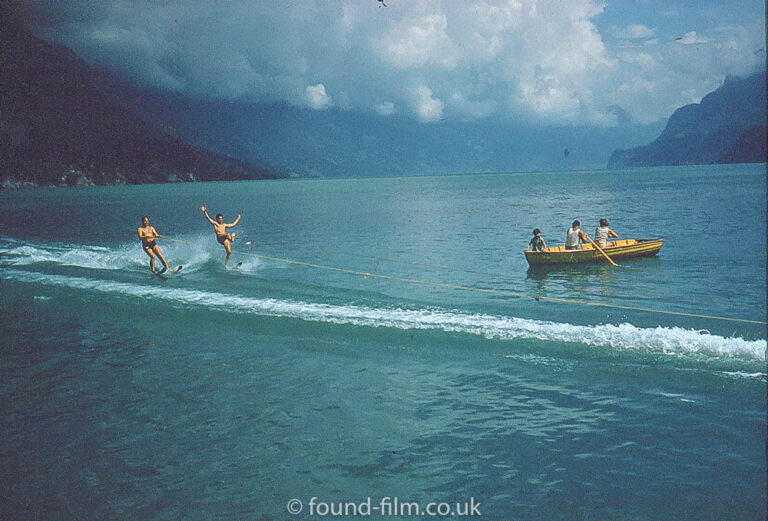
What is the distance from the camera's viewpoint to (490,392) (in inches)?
466

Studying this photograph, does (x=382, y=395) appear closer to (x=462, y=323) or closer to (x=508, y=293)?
(x=462, y=323)

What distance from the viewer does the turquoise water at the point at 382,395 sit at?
334 inches

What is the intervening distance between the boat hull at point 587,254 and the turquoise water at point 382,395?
79.0 inches

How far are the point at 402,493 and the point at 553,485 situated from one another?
7.72 ft

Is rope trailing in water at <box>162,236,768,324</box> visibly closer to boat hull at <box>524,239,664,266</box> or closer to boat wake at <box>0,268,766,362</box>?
boat wake at <box>0,268,766,362</box>

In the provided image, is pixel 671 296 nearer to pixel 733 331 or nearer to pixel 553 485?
pixel 733 331

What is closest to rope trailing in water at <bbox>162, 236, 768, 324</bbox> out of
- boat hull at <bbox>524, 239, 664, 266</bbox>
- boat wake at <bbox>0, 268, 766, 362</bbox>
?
boat wake at <bbox>0, 268, 766, 362</bbox>

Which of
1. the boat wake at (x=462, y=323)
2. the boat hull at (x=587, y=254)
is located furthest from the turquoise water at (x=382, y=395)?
the boat hull at (x=587, y=254)

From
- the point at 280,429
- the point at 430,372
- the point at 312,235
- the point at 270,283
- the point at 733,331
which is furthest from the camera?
the point at 312,235

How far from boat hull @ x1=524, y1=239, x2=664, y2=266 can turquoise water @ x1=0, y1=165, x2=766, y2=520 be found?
201 cm

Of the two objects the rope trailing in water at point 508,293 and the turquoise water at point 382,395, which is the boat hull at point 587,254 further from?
the rope trailing in water at point 508,293

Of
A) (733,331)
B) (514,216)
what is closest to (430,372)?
(733,331)

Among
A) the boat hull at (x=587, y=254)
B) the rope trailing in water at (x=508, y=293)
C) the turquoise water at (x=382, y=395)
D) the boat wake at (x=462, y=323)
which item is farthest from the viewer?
the boat hull at (x=587, y=254)

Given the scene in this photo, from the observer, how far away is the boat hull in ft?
87.1
